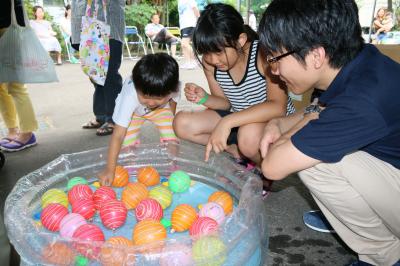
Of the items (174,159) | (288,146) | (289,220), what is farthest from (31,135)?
(288,146)

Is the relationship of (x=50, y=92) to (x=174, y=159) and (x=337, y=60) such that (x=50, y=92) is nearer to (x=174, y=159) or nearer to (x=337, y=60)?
(x=174, y=159)

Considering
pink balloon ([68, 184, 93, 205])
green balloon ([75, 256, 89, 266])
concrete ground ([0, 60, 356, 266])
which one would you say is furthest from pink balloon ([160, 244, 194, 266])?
pink balloon ([68, 184, 93, 205])

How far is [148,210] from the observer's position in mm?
1296

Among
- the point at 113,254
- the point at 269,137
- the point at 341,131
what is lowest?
the point at 113,254

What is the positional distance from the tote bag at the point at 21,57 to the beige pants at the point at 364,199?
5.57ft

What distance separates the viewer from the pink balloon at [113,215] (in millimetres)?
1269

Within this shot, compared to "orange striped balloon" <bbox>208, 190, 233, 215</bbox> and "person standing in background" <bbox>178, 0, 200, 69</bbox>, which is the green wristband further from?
"person standing in background" <bbox>178, 0, 200, 69</bbox>

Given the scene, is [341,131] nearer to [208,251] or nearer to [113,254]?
[208,251]

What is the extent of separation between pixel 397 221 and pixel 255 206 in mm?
398

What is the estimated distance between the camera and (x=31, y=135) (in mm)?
2281

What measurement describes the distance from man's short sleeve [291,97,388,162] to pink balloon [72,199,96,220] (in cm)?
84

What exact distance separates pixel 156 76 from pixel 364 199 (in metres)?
0.84

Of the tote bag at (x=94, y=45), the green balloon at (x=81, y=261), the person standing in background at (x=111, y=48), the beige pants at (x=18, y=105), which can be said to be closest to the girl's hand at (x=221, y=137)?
the green balloon at (x=81, y=261)

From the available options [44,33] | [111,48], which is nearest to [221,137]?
[111,48]
